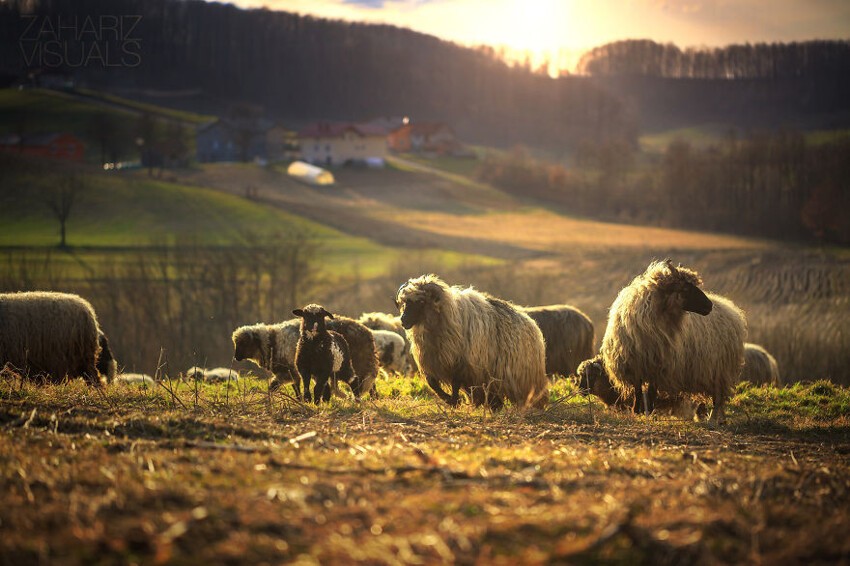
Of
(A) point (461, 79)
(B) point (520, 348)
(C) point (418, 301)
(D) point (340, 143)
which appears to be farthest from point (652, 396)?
(A) point (461, 79)

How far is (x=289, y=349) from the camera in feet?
51.2

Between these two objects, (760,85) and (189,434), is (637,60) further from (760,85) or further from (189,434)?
(189,434)

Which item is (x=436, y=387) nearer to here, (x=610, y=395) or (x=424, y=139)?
(x=610, y=395)

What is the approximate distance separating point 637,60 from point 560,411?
15127 centimetres

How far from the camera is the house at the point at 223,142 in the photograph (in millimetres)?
103500

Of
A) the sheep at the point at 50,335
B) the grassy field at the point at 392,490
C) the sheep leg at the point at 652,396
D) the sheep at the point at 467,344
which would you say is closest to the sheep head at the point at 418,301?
the sheep at the point at 467,344

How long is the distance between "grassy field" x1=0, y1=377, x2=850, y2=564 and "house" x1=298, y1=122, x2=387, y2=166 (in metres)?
101

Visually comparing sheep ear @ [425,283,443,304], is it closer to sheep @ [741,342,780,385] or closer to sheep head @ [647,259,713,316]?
sheep head @ [647,259,713,316]

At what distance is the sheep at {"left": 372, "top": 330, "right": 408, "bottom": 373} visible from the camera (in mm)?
18047

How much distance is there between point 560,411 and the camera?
11867 mm

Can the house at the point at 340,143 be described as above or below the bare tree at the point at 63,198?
above

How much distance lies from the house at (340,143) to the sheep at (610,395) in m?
95.7

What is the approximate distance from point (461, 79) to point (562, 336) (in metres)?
143

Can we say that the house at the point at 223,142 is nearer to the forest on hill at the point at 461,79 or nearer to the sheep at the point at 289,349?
the forest on hill at the point at 461,79
